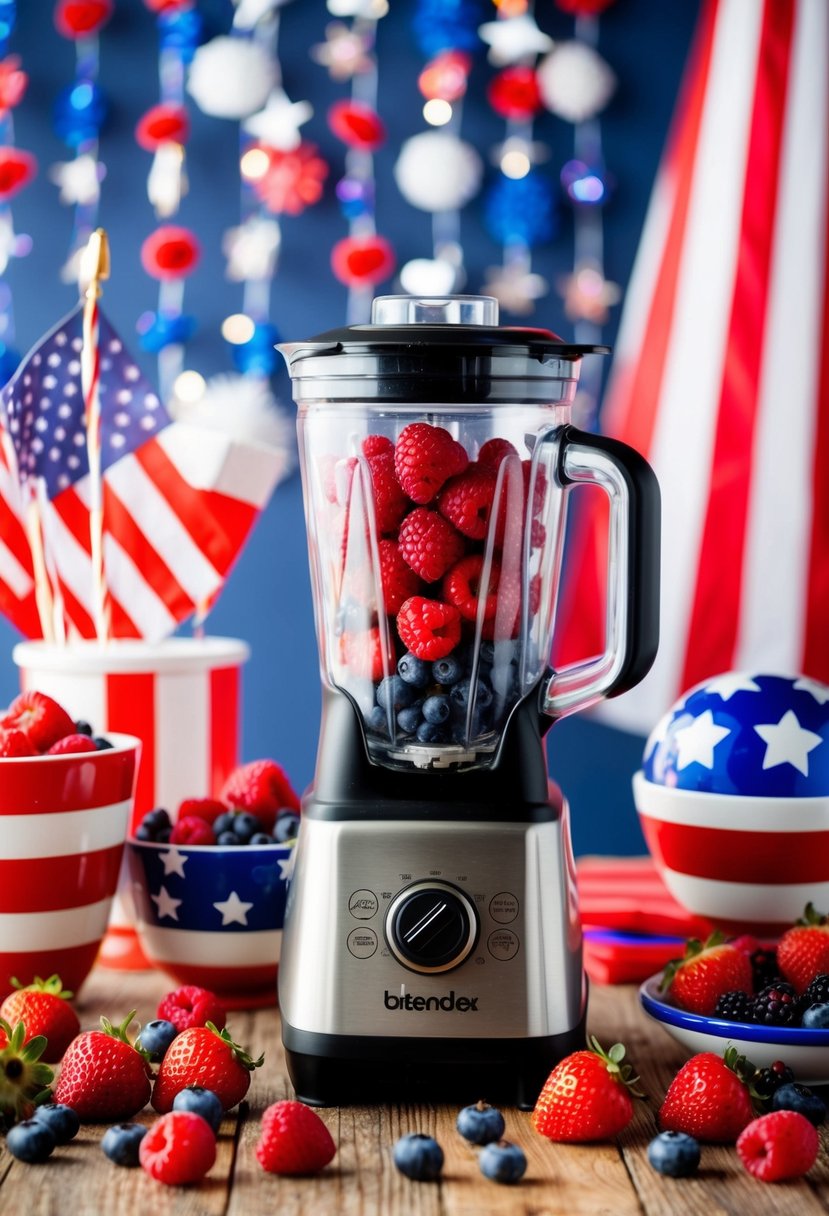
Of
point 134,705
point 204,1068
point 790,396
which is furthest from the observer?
point 790,396

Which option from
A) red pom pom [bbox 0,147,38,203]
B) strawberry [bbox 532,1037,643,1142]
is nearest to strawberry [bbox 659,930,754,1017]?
strawberry [bbox 532,1037,643,1142]

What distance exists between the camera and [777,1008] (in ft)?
3.20

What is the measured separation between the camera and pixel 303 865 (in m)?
0.99

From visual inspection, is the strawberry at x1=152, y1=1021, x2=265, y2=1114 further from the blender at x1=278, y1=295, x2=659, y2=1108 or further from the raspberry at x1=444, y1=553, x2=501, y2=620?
the raspberry at x1=444, y1=553, x2=501, y2=620

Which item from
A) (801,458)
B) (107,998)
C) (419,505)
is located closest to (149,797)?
(107,998)

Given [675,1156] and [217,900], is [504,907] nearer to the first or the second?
[675,1156]

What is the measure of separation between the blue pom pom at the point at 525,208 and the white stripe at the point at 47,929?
166cm

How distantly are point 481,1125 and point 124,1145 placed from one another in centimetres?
23

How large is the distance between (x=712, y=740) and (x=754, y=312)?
1193 millimetres

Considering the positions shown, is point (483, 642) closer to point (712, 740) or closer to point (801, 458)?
point (712, 740)

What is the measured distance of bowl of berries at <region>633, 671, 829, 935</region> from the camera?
1148 millimetres

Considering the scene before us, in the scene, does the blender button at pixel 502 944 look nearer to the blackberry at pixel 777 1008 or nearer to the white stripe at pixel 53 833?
the blackberry at pixel 777 1008

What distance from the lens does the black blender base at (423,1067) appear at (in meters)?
0.96

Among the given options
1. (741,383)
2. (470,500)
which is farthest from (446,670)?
(741,383)
